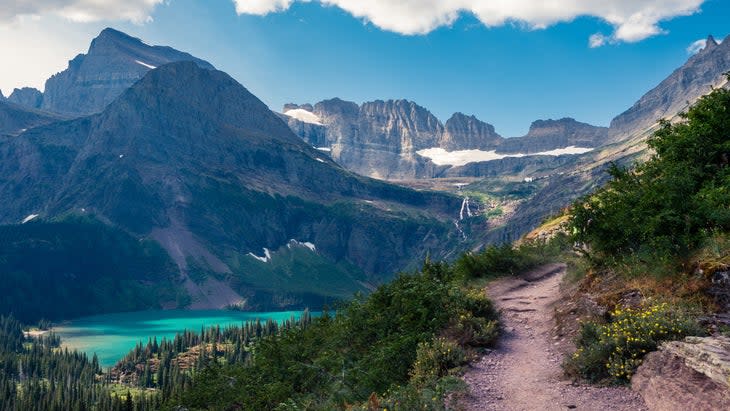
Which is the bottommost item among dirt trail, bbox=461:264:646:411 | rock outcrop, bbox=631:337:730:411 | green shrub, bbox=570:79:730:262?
dirt trail, bbox=461:264:646:411

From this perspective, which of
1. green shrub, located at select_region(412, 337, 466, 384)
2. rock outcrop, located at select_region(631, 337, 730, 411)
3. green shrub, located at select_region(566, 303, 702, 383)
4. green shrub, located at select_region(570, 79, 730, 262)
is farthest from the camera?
green shrub, located at select_region(570, 79, 730, 262)

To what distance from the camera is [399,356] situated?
2147cm

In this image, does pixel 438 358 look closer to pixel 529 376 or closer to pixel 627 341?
pixel 529 376

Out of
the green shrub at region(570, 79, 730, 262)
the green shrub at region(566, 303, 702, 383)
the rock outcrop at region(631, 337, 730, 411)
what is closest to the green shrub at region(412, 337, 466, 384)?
the green shrub at region(566, 303, 702, 383)

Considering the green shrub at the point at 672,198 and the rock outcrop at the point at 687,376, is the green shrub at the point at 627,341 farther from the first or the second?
the green shrub at the point at 672,198

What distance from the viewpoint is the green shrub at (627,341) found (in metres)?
16.2

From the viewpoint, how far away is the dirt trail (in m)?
15.5

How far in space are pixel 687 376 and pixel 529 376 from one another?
546 cm

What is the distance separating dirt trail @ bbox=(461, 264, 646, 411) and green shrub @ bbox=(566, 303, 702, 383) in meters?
0.66

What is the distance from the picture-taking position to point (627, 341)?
1661 cm

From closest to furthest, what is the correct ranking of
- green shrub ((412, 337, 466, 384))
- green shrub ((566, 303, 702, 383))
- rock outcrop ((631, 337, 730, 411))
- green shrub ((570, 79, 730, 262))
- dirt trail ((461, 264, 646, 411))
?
1. rock outcrop ((631, 337, 730, 411))
2. dirt trail ((461, 264, 646, 411))
3. green shrub ((566, 303, 702, 383))
4. green shrub ((412, 337, 466, 384))
5. green shrub ((570, 79, 730, 262))

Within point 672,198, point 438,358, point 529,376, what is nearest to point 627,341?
point 529,376

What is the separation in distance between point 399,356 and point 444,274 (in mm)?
16155

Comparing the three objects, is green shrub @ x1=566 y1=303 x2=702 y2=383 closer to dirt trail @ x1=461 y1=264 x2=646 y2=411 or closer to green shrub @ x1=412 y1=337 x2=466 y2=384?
dirt trail @ x1=461 y1=264 x2=646 y2=411
